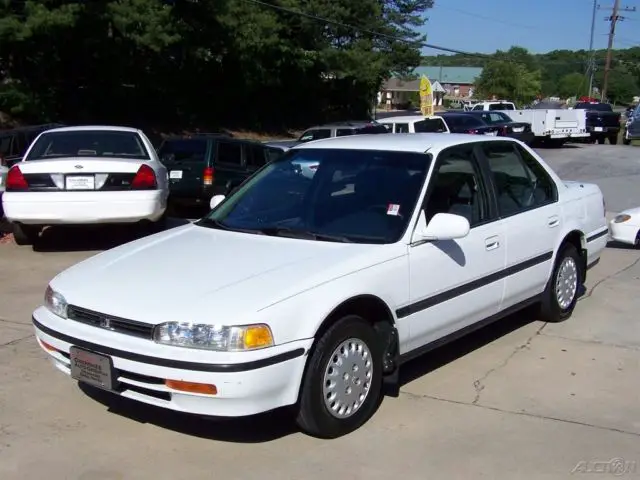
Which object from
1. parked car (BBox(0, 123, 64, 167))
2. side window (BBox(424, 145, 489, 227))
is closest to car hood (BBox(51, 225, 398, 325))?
side window (BBox(424, 145, 489, 227))

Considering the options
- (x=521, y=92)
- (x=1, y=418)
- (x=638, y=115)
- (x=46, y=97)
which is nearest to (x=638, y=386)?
(x=1, y=418)

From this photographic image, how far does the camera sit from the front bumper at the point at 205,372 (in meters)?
3.77

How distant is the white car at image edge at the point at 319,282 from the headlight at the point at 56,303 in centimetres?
2

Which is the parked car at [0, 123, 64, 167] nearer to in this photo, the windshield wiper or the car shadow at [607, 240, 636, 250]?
the windshield wiper

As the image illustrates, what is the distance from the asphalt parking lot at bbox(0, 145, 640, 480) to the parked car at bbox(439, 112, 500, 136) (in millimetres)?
20480

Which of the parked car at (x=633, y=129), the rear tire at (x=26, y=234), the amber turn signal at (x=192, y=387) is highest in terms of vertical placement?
the amber turn signal at (x=192, y=387)

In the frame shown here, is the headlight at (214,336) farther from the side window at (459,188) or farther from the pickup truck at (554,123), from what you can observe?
the pickup truck at (554,123)

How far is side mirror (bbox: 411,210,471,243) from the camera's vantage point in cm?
464

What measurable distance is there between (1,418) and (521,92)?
95.0 m

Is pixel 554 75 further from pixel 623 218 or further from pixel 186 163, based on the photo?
pixel 623 218

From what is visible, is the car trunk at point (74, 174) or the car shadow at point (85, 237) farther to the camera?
the car shadow at point (85, 237)

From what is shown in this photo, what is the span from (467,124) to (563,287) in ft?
68.4

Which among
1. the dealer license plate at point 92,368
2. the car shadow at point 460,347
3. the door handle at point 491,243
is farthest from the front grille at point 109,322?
the door handle at point 491,243

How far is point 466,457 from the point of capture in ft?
13.5
